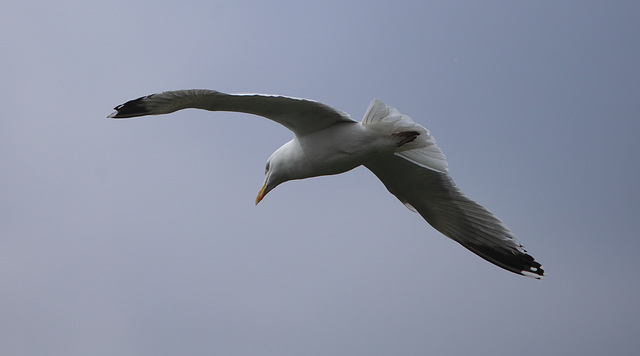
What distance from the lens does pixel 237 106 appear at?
3.62 m

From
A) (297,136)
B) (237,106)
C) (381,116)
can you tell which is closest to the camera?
(237,106)

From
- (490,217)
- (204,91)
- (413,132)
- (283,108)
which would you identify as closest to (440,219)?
(490,217)

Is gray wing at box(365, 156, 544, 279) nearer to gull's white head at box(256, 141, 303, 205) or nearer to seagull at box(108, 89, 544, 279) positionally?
seagull at box(108, 89, 544, 279)

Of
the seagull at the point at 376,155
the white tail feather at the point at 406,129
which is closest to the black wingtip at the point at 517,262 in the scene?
the seagull at the point at 376,155

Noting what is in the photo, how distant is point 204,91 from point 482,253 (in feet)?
8.25

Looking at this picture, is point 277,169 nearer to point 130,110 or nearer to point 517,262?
point 130,110

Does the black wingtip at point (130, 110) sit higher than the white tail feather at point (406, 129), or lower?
Answer: lower

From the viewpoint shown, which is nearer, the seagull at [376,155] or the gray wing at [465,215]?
the seagull at [376,155]

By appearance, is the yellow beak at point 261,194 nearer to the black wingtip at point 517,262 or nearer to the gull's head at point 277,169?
the gull's head at point 277,169

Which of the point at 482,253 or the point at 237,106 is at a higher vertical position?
the point at 237,106

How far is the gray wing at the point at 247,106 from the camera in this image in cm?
341

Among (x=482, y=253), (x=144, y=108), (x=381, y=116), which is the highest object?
(x=381, y=116)

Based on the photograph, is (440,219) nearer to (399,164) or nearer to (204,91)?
(399,164)

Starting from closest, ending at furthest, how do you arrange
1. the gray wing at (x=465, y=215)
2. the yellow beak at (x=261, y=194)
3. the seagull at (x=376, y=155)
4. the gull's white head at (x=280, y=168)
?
the seagull at (x=376, y=155) → the gull's white head at (x=280, y=168) → the yellow beak at (x=261, y=194) → the gray wing at (x=465, y=215)
